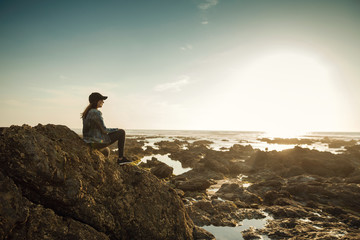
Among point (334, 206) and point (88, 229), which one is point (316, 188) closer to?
point (334, 206)

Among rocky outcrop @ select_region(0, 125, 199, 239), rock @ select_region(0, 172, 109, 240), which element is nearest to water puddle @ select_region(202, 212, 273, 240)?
rocky outcrop @ select_region(0, 125, 199, 239)

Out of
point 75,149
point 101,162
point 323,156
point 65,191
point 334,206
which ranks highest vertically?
point 75,149

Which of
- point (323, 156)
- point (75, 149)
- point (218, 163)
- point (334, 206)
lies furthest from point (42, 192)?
point (323, 156)

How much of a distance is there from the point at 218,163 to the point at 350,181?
1408cm

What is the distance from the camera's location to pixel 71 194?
213 inches

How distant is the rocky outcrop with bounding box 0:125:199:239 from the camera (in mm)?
4656

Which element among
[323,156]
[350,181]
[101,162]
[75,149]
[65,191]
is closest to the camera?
[65,191]

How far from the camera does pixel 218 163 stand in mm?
26562

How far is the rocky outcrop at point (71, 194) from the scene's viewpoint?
4656 millimetres

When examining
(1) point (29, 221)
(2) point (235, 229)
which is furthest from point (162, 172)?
(1) point (29, 221)

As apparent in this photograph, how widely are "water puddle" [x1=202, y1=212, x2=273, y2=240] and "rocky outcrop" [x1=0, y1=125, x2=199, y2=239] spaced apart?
325 cm

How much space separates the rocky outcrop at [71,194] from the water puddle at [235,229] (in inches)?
128

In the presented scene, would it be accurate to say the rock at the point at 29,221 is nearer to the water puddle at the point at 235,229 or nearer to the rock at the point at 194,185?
the water puddle at the point at 235,229

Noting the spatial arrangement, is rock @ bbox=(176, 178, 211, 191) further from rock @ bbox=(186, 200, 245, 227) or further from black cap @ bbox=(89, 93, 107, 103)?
black cap @ bbox=(89, 93, 107, 103)
